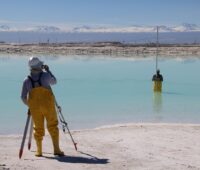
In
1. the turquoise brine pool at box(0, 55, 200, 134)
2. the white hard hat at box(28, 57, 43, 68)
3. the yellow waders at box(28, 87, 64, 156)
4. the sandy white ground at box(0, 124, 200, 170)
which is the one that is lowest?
the turquoise brine pool at box(0, 55, 200, 134)

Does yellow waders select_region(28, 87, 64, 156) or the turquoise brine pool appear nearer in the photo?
yellow waders select_region(28, 87, 64, 156)

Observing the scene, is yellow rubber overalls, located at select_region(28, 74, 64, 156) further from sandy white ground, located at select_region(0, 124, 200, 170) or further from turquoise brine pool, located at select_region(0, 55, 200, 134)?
turquoise brine pool, located at select_region(0, 55, 200, 134)

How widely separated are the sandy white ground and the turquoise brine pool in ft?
7.59

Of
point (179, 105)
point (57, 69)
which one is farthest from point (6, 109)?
point (57, 69)

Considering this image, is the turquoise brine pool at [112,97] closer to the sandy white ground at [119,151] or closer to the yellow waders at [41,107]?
the sandy white ground at [119,151]

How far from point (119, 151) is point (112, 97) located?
29.3 feet

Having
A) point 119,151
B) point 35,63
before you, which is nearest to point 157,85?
point 119,151

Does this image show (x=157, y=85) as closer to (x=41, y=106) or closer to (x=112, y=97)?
(x=112, y=97)

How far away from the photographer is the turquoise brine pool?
1241 centimetres

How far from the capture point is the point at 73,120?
478 inches

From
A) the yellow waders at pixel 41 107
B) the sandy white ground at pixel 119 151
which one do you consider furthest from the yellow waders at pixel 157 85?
the yellow waders at pixel 41 107

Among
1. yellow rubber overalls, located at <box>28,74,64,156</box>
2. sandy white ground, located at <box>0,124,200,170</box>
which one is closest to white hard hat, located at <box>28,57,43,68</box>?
yellow rubber overalls, located at <box>28,74,64,156</box>

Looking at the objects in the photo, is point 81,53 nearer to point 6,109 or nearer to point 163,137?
point 6,109

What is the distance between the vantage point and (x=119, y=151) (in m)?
7.70
